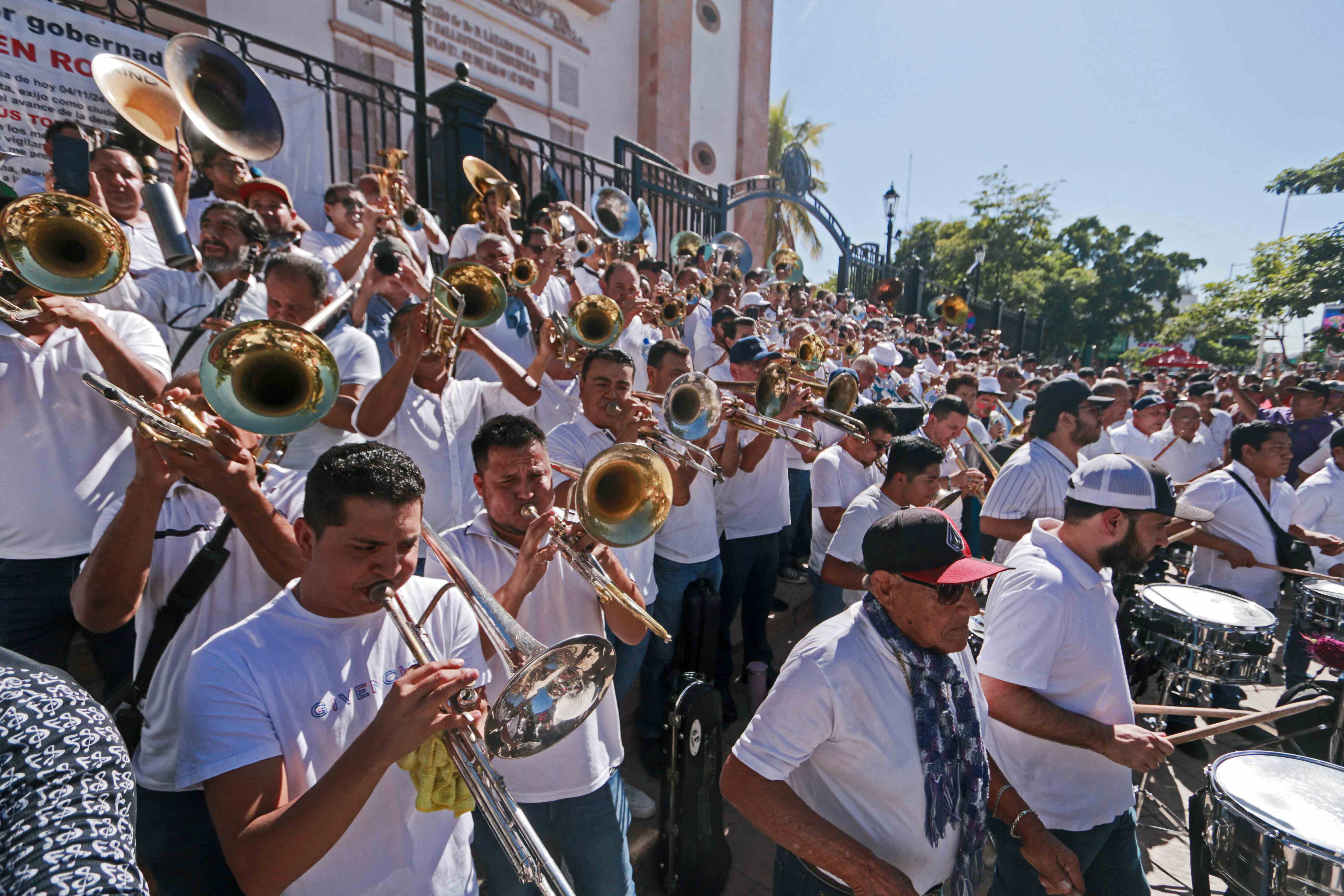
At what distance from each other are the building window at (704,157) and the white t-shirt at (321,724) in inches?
768

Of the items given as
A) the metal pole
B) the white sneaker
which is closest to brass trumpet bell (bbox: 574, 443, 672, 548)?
the white sneaker

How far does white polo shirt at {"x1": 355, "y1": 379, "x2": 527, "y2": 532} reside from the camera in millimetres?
3424

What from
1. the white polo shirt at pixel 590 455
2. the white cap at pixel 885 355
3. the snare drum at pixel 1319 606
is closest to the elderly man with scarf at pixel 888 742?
the white polo shirt at pixel 590 455

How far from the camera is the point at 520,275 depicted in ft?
18.0

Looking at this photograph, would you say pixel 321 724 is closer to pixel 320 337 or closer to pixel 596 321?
pixel 320 337

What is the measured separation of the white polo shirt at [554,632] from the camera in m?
2.31

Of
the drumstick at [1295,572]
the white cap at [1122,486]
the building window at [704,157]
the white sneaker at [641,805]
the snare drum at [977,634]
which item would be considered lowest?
the white sneaker at [641,805]

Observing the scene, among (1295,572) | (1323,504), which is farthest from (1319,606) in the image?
(1323,504)

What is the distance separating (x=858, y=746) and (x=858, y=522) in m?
1.93

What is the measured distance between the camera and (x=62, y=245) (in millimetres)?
2814

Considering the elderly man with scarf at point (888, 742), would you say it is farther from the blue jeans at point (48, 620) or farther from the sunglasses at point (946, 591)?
the blue jeans at point (48, 620)

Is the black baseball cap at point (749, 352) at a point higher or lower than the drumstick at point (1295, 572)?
higher

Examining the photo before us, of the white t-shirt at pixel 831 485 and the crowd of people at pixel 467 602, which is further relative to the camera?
the white t-shirt at pixel 831 485

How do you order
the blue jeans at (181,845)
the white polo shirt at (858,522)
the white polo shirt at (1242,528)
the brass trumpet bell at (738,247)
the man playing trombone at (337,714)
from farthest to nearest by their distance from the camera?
the brass trumpet bell at (738,247)
the white polo shirt at (1242,528)
the white polo shirt at (858,522)
the blue jeans at (181,845)
the man playing trombone at (337,714)
